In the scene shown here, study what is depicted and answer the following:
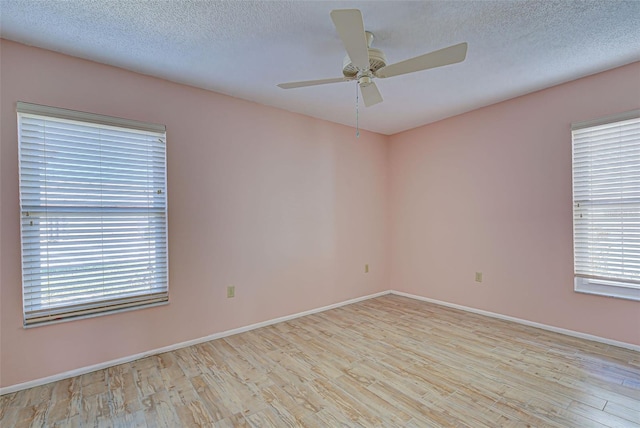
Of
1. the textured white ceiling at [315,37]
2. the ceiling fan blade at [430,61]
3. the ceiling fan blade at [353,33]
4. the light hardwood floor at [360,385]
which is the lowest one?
the light hardwood floor at [360,385]

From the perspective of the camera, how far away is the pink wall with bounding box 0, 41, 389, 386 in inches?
83.4

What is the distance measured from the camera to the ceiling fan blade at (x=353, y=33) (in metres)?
1.35

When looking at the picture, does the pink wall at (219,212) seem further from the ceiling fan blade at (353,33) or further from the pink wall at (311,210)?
the ceiling fan blade at (353,33)

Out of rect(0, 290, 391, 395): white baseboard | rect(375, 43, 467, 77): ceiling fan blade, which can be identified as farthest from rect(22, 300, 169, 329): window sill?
rect(375, 43, 467, 77): ceiling fan blade

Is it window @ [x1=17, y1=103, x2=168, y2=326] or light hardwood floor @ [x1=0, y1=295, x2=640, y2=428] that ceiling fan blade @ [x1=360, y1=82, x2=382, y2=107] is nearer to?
window @ [x1=17, y1=103, x2=168, y2=326]

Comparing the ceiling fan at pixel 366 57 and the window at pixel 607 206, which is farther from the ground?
the ceiling fan at pixel 366 57

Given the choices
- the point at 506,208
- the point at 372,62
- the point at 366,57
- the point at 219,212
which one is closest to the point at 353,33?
the point at 366,57

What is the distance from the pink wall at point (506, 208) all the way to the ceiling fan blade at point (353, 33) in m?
2.35

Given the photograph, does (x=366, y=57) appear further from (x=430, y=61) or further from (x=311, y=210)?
(x=311, y=210)

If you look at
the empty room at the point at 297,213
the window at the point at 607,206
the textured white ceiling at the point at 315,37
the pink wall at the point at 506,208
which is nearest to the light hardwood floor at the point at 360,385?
the empty room at the point at 297,213

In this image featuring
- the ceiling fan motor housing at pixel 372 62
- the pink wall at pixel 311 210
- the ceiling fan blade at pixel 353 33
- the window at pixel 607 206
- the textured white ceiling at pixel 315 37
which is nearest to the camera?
the ceiling fan blade at pixel 353 33

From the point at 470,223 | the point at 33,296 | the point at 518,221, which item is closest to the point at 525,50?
the point at 518,221

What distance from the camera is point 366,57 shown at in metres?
1.73

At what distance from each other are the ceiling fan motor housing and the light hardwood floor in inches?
85.3
